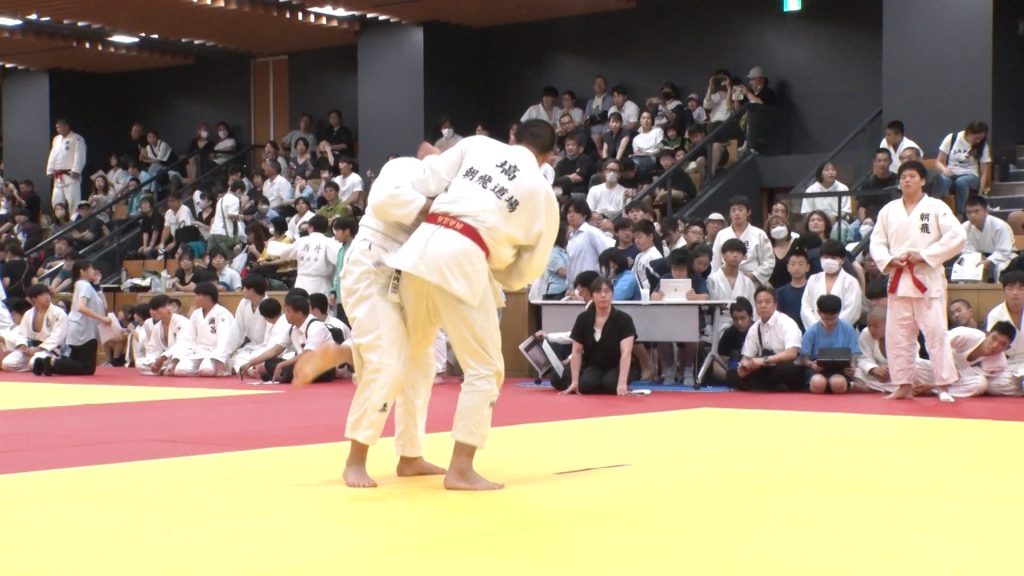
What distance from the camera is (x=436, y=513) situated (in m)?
4.19

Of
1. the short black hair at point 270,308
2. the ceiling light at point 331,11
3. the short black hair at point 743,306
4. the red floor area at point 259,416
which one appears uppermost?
the ceiling light at point 331,11

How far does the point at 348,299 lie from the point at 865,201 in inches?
321

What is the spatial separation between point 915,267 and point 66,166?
17.0 metres

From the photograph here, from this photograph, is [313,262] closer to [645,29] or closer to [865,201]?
[865,201]

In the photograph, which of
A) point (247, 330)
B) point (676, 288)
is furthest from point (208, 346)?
point (676, 288)

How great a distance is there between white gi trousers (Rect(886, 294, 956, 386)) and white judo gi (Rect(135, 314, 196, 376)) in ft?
→ 25.0

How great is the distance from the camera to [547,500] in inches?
175

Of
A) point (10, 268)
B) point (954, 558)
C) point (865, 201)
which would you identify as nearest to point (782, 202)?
point (865, 201)

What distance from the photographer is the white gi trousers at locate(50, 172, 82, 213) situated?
864 inches

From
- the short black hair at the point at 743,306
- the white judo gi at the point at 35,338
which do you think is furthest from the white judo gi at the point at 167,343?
the short black hair at the point at 743,306

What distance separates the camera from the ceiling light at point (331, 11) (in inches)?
703

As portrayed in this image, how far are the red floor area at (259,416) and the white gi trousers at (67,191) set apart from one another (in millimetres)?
12466

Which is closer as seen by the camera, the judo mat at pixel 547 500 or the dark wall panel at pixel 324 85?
the judo mat at pixel 547 500

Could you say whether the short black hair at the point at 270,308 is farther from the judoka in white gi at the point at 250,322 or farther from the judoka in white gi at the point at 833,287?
the judoka in white gi at the point at 833,287
